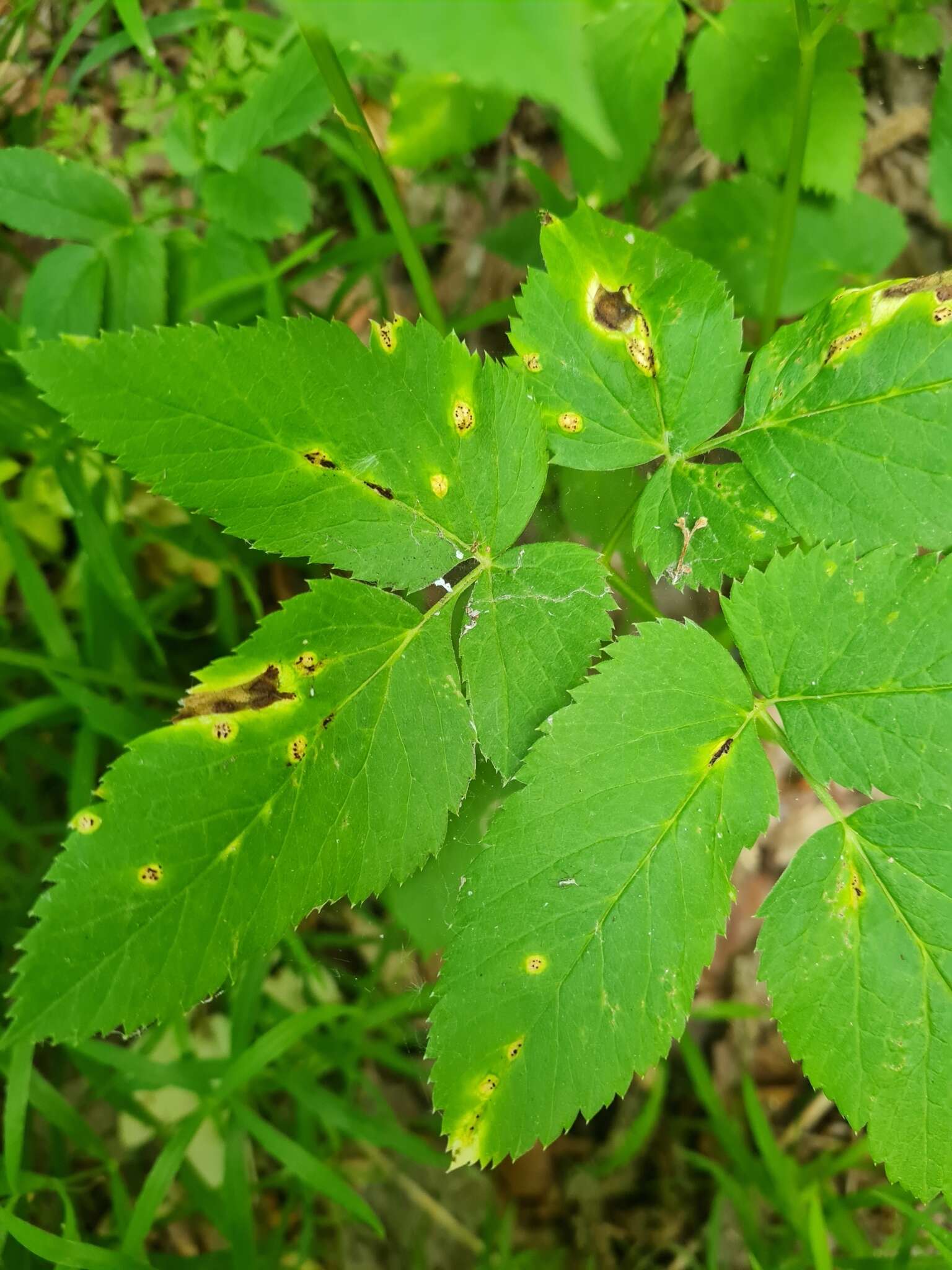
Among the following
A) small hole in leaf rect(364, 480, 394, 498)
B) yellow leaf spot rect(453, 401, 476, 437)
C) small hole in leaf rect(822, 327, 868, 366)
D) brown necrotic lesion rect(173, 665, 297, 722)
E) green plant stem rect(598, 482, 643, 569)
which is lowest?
brown necrotic lesion rect(173, 665, 297, 722)

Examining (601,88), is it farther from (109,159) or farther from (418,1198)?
(418,1198)

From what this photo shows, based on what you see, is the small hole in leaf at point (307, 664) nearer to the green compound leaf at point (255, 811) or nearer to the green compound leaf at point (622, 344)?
the green compound leaf at point (255, 811)

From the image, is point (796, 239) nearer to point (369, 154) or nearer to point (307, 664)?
point (369, 154)

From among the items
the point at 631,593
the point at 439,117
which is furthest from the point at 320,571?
the point at 439,117

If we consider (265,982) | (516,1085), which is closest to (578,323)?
(516,1085)

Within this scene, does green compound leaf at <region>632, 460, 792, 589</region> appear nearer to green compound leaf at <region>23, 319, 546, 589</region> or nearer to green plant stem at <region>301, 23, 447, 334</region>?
green compound leaf at <region>23, 319, 546, 589</region>

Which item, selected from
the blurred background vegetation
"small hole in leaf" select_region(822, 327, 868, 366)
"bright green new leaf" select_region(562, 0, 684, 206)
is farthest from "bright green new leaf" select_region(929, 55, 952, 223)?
"small hole in leaf" select_region(822, 327, 868, 366)
